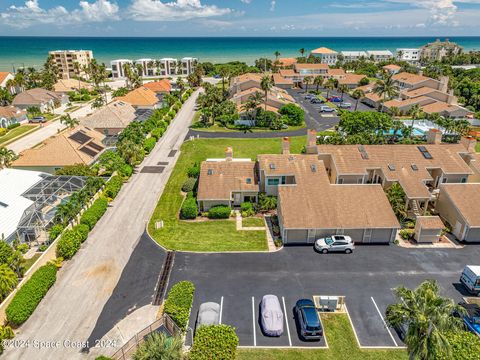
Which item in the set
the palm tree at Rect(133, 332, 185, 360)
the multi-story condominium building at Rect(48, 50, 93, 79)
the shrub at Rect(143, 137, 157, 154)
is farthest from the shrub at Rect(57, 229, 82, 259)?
the multi-story condominium building at Rect(48, 50, 93, 79)

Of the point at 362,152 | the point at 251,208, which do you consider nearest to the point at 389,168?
the point at 362,152

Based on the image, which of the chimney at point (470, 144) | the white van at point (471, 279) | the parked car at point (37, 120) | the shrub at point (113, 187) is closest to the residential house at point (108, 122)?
the parked car at point (37, 120)

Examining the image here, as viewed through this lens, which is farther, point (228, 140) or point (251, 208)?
point (228, 140)

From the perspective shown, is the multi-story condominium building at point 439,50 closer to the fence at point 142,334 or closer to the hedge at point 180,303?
the hedge at point 180,303

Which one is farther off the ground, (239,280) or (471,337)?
(471,337)

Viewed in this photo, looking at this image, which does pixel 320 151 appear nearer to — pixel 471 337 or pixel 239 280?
pixel 239 280

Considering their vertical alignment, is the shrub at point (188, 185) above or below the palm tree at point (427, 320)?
below
